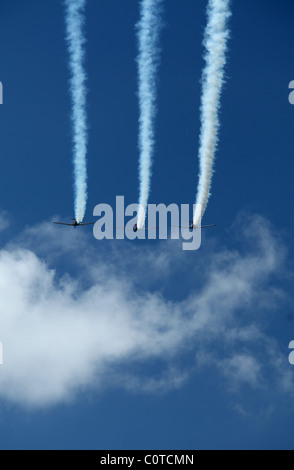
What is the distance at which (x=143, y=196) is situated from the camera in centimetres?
5438
